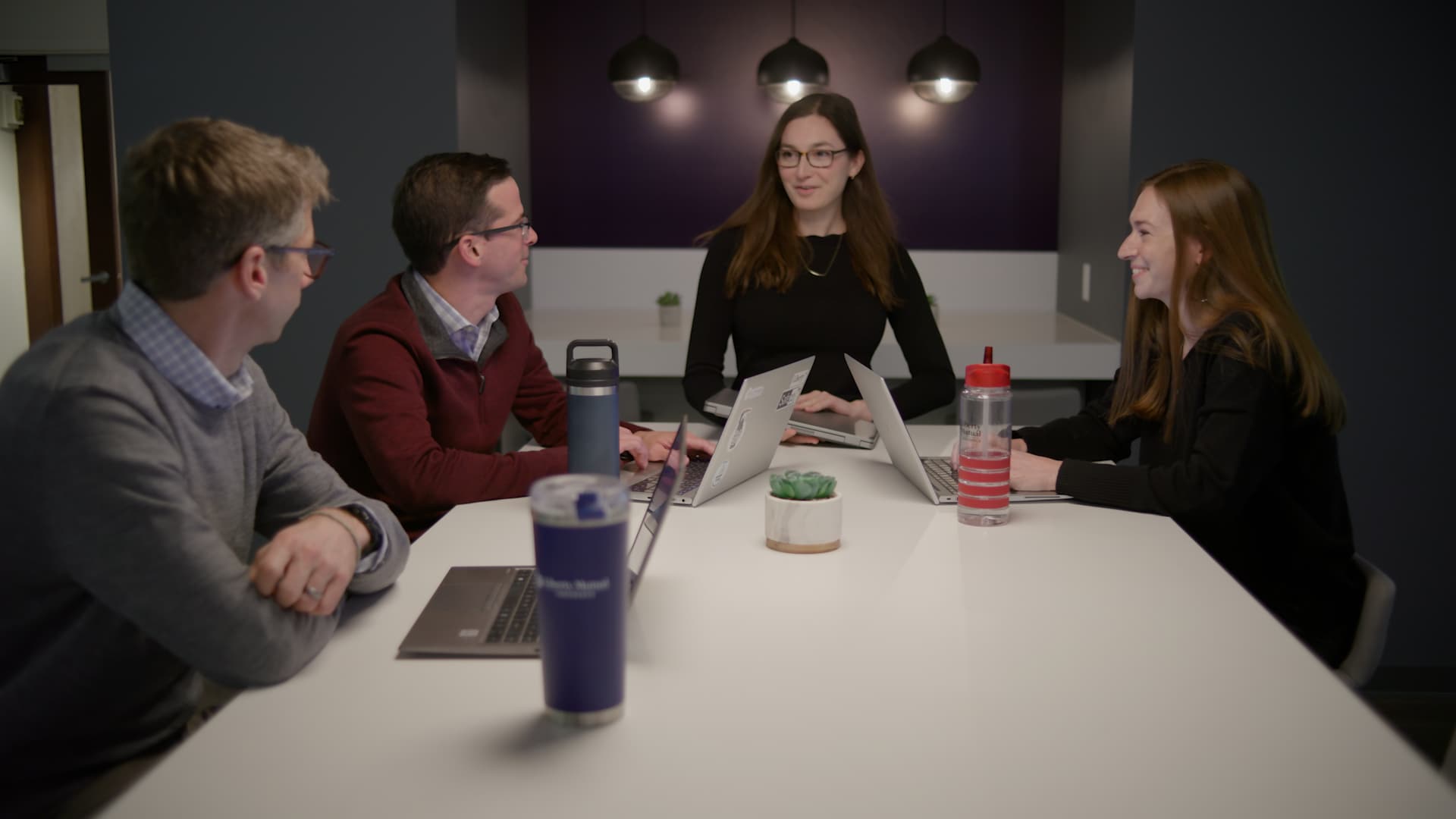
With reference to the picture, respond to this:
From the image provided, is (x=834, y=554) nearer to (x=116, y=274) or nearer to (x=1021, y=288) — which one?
(x=1021, y=288)

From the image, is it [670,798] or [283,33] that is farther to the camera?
[283,33]

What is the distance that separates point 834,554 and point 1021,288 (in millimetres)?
3098

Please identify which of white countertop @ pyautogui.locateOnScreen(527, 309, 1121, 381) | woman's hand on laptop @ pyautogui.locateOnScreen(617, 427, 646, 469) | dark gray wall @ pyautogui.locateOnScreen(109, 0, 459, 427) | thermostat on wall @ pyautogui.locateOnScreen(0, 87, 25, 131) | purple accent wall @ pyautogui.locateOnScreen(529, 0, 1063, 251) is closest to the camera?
woman's hand on laptop @ pyautogui.locateOnScreen(617, 427, 646, 469)

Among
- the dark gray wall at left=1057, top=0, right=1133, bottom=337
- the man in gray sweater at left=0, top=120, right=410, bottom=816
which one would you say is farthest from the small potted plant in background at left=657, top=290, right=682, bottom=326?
the man in gray sweater at left=0, top=120, right=410, bottom=816

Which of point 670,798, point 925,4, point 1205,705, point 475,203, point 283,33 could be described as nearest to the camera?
point 670,798

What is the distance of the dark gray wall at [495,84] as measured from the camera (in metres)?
3.36

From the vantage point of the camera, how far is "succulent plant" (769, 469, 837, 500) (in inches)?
60.5

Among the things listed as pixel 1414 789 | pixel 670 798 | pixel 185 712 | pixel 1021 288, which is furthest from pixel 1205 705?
pixel 1021 288

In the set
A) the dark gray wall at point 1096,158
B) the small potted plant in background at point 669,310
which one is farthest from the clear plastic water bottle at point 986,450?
the small potted plant in background at point 669,310

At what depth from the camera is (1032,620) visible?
1.29 metres

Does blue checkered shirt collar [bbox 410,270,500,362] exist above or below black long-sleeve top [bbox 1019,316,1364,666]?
above

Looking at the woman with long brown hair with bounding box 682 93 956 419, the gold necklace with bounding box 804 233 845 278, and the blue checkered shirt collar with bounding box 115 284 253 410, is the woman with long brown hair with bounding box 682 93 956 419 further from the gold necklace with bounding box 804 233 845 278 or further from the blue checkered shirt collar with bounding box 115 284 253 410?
the blue checkered shirt collar with bounding box 115 284 253 410

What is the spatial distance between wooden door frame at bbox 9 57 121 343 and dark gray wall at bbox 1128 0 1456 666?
4197 millimetres

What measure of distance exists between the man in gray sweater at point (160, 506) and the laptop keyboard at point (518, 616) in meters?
0.14
